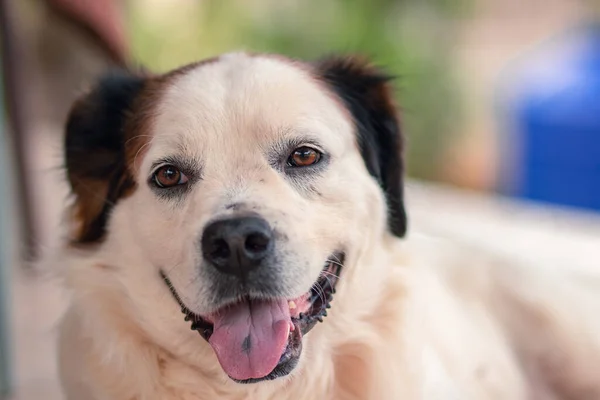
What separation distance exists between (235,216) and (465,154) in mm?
4829

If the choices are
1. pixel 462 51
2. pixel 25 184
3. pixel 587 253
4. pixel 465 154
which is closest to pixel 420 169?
pixel 465 154

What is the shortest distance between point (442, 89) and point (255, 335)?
4.62 meters

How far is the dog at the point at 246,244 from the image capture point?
1.59 m

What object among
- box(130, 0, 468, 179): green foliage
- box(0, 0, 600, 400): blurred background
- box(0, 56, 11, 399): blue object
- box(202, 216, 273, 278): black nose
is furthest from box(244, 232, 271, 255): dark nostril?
box(130, 0, 468, 179): green foliage

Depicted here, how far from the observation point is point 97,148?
191cm

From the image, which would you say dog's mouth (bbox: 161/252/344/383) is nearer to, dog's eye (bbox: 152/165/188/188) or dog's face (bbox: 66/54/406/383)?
dog's face (bbox: 66/54/406/383)

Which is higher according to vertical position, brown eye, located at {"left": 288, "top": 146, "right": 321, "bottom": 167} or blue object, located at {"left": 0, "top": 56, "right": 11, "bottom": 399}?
brown eye, located at {"left": 288, "top": 146, "right": 321, "bottom": 167}

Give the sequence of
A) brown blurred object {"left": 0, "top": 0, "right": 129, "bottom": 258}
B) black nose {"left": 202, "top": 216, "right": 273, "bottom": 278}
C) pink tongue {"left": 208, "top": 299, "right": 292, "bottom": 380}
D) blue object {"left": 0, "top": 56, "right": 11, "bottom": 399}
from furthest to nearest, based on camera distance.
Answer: brown blurred object {"left": 0, "top": 0, "right": 129, "bottom": 258} → blue object {"left": 0, "top": 56, "right": 11, "bottom": 399} → pink tongue {"left": 208, "top": 299, "right": 292, "bottom": 380} → black nose {"left": 202, "top": 216, "right": 273, "bottom": 278}

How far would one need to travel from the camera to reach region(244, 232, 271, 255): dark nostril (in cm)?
149

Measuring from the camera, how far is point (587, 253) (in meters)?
3.26

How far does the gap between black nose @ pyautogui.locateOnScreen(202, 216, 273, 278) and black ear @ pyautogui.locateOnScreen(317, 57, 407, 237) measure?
53cm

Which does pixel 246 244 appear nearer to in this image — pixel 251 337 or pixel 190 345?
pixel 251 337

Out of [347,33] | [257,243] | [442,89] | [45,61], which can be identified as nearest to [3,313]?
[257,243]

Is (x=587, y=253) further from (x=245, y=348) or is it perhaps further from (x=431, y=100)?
(x=431, y=100)
